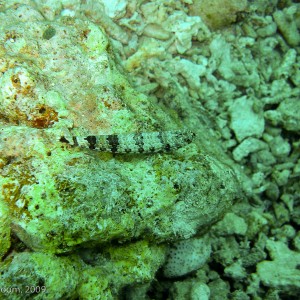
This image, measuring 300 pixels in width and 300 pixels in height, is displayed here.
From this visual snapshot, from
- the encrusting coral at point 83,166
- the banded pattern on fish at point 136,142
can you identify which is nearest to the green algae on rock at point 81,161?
the encrusting coral at point 83,166

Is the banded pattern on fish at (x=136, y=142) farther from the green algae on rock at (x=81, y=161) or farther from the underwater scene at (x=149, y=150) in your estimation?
the green algae on rock at (x=81, y=161)

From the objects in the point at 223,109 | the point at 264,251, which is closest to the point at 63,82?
the point at 223,109

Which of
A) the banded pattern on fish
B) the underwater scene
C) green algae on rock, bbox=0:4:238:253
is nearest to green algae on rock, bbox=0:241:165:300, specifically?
the underwater scene

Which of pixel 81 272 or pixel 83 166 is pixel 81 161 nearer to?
pixel 83 166

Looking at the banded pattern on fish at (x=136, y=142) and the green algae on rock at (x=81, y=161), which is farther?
the banded pattern on fish at (x=136, y=142)

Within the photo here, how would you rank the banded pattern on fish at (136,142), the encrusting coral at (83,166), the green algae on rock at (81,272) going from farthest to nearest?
the banded pattern on fish at (136,142), the encrusting coral at (83,166), the green algae on rock at (81,272)

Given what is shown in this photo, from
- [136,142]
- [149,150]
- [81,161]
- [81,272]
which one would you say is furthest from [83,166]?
[81,272]
